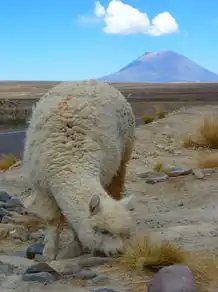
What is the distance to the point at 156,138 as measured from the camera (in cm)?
2130

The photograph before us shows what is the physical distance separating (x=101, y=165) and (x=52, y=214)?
2.89 ft

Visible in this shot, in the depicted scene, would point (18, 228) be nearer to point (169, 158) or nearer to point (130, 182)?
point (130, 182)

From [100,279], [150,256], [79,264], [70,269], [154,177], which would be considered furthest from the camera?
[154,177]

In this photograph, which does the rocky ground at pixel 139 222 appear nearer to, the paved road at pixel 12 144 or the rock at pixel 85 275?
the rock at pixel 85 275

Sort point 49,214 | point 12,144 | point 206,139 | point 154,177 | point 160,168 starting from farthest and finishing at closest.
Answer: point 12,144, point 206,139, point 160,168, point 154,177, point 49,214

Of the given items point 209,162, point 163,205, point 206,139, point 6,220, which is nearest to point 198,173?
point 209,162

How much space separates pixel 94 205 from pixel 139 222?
326 centimetres

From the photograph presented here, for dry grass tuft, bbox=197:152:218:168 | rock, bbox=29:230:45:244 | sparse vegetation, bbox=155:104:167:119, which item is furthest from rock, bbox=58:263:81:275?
sparse vegetation, bbox=155:104:167:119

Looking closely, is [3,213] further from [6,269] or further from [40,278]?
[40,278]

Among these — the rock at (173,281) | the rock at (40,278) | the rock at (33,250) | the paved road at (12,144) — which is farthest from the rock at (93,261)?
the paved road at (12,144)

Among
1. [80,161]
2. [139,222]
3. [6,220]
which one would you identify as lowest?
[139,222]

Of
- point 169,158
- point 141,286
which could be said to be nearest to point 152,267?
point 141,286

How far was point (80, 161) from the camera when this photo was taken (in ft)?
25.2

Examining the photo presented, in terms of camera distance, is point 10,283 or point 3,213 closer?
point 10,283
